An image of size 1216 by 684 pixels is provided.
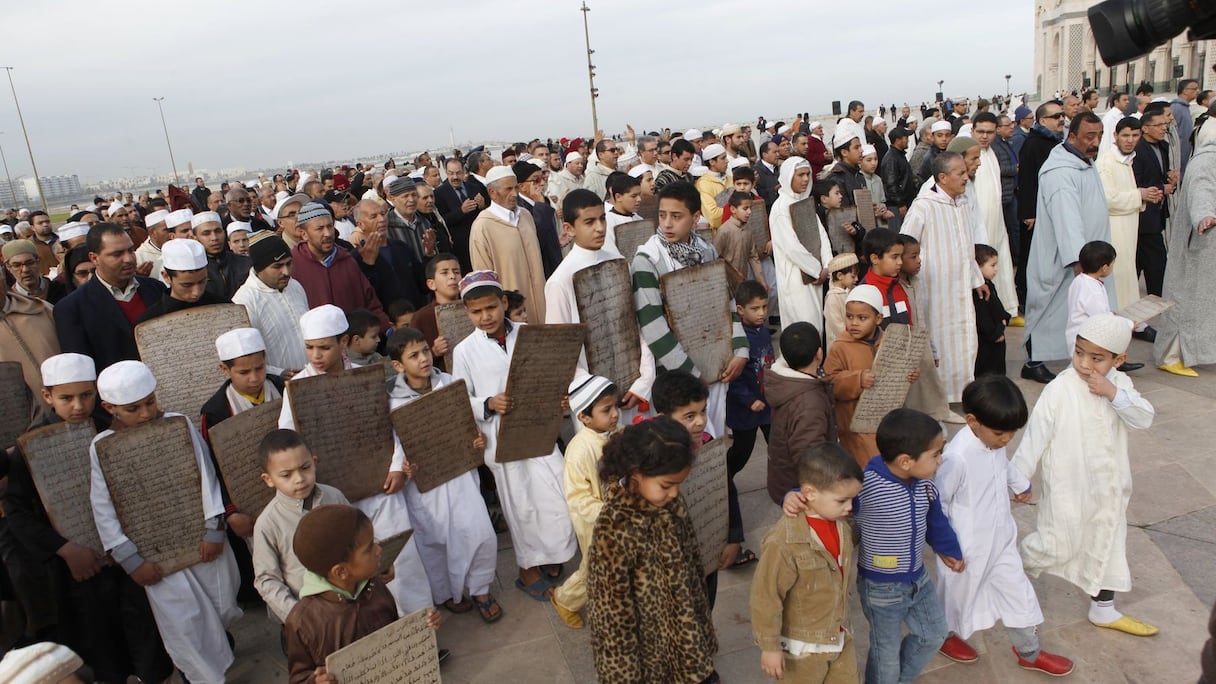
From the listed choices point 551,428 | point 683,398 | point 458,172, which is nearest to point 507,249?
point 551,428

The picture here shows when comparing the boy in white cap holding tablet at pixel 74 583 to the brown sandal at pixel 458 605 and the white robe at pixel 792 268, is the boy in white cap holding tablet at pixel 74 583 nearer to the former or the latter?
the brown sandal at pixel 458 605

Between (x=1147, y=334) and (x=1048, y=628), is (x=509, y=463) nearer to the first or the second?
(x=1048, y=628)

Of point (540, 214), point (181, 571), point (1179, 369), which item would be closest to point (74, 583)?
point (181, 571)

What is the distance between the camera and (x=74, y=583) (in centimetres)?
321

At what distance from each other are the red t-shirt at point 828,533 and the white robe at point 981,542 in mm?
687

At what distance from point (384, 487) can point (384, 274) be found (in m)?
2.45

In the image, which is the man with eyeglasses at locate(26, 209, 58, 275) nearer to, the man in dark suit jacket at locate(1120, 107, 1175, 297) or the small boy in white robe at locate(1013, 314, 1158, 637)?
the small boy in white robe at locate(1013, 314, 1158, 637)

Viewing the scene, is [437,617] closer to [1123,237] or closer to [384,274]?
[384,274]

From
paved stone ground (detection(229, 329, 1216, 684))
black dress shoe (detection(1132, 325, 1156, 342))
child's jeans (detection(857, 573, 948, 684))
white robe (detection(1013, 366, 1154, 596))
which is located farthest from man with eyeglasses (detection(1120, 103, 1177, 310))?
child's jeans (detection(857, 573, 948, 684))

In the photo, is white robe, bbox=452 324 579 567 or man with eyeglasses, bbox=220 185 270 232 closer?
white robe, bbox=452 324 579 567

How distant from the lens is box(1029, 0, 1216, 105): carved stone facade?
4803cm

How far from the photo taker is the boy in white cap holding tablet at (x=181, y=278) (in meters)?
4.09

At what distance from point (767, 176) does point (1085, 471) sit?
6550 mm

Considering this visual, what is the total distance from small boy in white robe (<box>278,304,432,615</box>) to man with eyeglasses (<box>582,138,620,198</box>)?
270 inches
